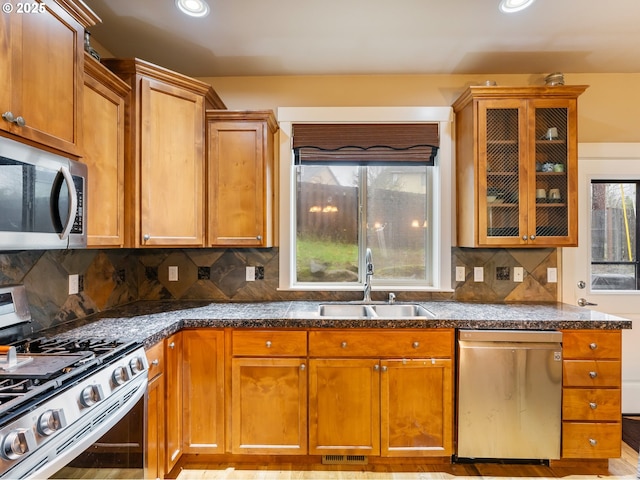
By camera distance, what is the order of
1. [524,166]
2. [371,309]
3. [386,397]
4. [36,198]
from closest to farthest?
[36,198], [386,397], [524,166], [371,309]

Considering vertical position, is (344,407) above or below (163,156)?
below

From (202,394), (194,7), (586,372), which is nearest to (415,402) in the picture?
(586,372)

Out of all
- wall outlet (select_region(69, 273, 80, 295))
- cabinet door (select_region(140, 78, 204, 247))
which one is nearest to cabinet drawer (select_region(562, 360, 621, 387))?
cabinet door (select_region(140, 78, 204, 247))

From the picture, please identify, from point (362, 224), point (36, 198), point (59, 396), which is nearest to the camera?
point (59, 396)

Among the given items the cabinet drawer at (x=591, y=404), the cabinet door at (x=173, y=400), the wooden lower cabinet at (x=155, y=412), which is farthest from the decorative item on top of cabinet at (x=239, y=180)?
the cabinet drawer at (x=591, y=404)

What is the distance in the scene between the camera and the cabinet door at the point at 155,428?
1.72m

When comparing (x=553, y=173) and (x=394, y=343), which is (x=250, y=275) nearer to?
(x=394, y=343)

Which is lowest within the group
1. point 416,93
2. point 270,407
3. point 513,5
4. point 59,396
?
point 270,407

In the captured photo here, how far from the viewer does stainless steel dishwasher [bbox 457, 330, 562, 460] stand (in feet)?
6.63

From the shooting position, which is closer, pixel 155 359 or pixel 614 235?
pixel 155 359

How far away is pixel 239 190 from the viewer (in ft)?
7.98

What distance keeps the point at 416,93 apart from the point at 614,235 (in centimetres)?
193

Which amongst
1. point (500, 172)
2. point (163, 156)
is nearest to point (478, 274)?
point (500, 172)

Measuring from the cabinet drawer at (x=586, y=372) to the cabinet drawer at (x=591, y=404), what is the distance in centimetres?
4
